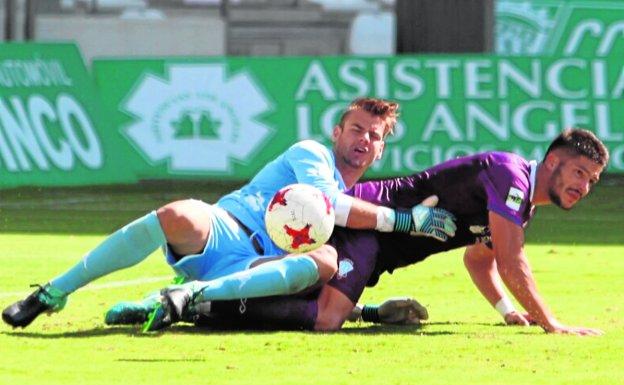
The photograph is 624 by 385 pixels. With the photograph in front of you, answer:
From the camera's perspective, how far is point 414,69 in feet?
72.4

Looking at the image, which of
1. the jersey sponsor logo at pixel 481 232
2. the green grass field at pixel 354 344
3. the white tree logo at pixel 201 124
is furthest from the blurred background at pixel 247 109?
the jersey sponsor logo at pixel 481 232

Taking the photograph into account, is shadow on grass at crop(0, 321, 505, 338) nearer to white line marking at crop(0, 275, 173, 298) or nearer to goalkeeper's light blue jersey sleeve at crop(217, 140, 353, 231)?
goalkeeper's light blue jersey sleeve at crop(217, 140, 353, 231)

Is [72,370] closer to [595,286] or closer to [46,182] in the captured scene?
[595,286]

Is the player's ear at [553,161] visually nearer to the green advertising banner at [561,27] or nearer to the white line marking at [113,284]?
the white line marking at [113,284]

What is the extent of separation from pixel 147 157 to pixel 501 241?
1335 centimetres

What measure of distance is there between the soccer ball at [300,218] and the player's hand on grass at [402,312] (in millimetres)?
783

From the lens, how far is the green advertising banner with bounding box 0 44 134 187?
2111 centimetres

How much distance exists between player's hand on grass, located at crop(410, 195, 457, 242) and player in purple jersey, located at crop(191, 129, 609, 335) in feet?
0.32

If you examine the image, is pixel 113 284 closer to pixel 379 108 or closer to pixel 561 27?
pixel 379 108

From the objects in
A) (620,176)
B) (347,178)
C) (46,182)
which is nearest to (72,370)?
(347,178)

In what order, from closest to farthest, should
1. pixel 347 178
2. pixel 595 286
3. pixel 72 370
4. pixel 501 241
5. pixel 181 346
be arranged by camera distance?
pixel 72 370 → pixel 181 346 → pixel 501 241 → pixel 347 178 → pixel 595 286

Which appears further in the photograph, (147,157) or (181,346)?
(147,157)

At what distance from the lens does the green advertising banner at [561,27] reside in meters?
22.9

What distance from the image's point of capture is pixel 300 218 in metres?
8.78
